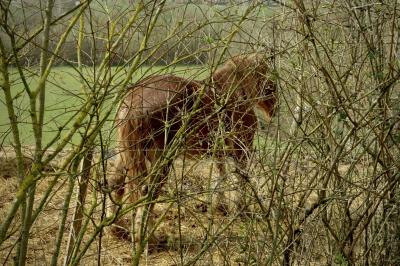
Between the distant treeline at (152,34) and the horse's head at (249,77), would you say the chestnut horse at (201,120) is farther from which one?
the distant treeline at (152,34)

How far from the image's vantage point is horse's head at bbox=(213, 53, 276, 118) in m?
3.46

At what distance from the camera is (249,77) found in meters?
3.88

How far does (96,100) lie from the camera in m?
2.76

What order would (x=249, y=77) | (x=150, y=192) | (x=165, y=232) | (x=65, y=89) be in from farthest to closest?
(x=165, y=232), (x=249, y=77), (x=150, y=192), (x=65, y=89)

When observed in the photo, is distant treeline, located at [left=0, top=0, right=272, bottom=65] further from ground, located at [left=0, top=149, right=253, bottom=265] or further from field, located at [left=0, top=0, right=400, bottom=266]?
ground, located at [left=0, top=149, right=253, bottom=265]

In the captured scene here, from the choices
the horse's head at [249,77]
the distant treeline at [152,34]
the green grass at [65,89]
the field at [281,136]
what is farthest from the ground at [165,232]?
the distant treeline at [152,34]

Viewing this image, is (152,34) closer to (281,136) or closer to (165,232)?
(281,136)

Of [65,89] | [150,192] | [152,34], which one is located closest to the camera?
[65,89]

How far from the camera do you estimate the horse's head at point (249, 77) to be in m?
3.46

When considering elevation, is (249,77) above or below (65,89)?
above

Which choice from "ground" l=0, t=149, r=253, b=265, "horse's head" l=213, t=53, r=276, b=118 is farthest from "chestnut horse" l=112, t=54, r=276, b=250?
"ground" l=0, t=149, r=253, b=265

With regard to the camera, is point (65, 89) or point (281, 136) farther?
point (281, 136)

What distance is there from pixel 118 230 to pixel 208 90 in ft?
7.94

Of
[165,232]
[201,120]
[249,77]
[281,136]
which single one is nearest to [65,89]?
[201,120]
